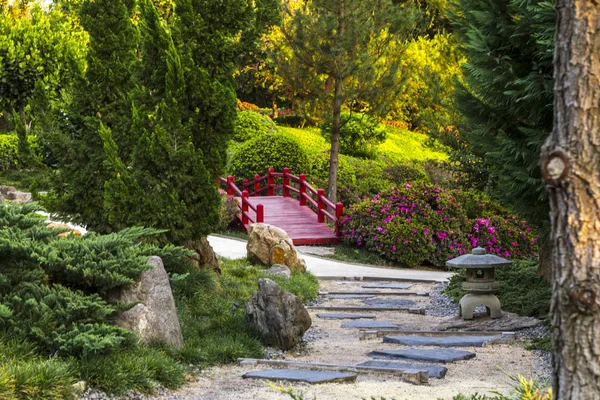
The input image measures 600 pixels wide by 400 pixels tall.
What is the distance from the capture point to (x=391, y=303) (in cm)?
1214

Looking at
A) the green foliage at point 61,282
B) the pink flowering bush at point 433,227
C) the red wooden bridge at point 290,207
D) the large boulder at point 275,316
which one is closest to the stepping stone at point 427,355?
the large boulder at point 275,316

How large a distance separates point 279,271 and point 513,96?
555 cm

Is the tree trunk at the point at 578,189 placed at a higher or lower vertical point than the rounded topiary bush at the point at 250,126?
lower

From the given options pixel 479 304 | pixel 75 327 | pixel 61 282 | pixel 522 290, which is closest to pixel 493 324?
pixel 479 304

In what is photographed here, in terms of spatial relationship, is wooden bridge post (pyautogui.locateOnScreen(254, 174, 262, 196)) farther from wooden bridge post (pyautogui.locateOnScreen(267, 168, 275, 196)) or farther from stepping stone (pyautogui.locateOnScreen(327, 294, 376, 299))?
stepping stone (pyautogui.locateOnScreen(327, 294, 376, 299))

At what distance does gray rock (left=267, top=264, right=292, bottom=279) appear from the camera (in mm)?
13023

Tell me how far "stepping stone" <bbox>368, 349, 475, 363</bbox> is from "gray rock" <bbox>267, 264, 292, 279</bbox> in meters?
4.99

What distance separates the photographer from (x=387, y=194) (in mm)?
18266

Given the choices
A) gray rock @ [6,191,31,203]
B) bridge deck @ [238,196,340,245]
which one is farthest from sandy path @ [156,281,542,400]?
gray rock @ [6,191,31,203]

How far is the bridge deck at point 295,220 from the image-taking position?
1916 centimetres

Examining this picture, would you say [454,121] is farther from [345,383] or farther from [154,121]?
[345,383]

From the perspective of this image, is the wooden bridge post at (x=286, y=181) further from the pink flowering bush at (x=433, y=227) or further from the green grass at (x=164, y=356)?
the green grass at (x=164, y=356)

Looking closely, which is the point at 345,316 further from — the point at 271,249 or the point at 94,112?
the point at 94,112

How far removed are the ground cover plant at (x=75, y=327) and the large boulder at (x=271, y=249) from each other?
5380 millimetres
